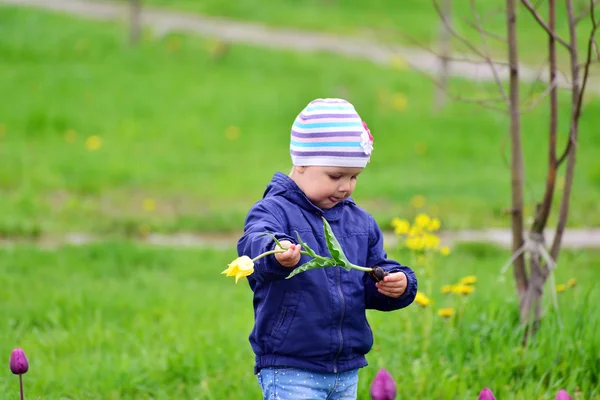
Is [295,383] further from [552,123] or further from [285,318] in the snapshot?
[552,123]

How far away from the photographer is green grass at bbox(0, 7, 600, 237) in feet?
25.9

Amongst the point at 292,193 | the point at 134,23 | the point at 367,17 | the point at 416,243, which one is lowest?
the point at 416,243

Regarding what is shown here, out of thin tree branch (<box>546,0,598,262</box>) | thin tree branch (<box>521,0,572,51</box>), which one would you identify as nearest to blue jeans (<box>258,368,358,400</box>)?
thin tree branch (<box>546,0,598,262</box>)

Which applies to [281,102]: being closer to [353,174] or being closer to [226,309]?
[226,309]

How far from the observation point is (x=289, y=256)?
7.67 feet

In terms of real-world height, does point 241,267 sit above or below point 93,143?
below

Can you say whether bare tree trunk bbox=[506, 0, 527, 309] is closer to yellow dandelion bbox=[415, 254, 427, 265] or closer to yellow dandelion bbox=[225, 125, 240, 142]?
yellow dandelion bbox=[415, 254, 427, 265]

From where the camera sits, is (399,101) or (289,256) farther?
(399,101)

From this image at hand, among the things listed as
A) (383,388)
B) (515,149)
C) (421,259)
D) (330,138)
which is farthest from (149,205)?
(383,388)

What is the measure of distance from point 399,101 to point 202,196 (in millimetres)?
4343

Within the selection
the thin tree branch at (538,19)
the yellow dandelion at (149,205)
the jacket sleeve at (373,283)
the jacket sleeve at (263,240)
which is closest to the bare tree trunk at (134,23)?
the yellow dandelion at (149,205)

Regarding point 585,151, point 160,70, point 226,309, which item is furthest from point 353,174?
point 160,70

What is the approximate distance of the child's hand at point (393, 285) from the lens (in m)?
2.64

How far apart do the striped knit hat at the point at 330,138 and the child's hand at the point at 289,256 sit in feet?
1.21
